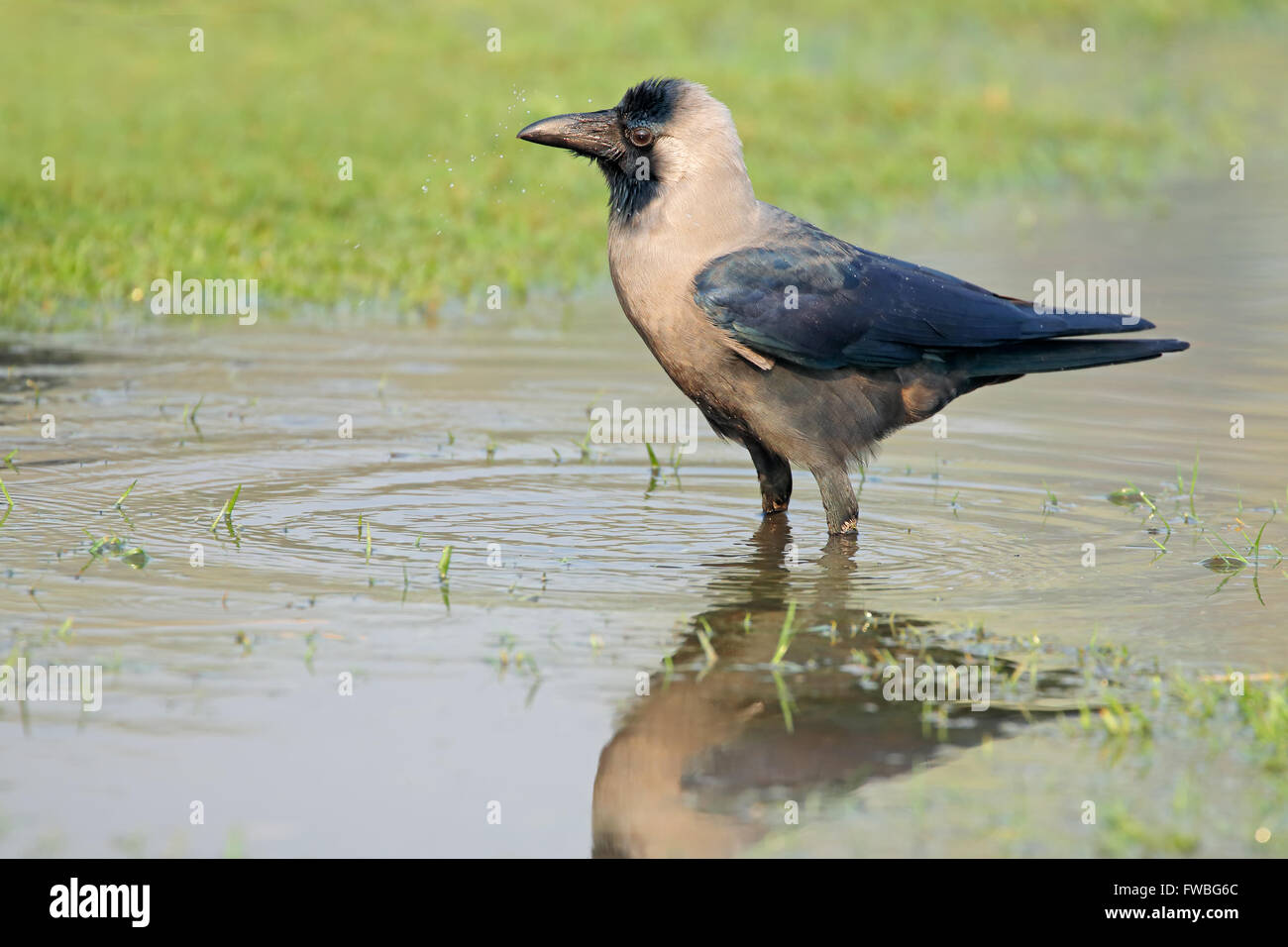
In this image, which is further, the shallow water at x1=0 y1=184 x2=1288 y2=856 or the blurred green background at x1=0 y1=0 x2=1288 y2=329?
the blurred green background at x1=0 y1=0 x2=1288 y2=329

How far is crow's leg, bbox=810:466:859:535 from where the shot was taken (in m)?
6.64

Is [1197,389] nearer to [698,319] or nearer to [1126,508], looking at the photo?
[1126,508]

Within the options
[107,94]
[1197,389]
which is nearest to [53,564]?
[1197,389]

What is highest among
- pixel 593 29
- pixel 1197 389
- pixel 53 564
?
pixel 593 29

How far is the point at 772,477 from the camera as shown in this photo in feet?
23.1

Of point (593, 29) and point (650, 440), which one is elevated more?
point (593, 29)

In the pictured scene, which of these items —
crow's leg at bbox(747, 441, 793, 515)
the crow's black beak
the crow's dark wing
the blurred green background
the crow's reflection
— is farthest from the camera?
the blurred green background

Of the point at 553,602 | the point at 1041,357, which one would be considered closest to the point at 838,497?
the point at 1041,357

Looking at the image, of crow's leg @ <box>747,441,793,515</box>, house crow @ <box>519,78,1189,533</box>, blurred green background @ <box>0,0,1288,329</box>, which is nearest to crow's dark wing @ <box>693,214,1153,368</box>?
house crow @ <box>519,78,1189,533</box>

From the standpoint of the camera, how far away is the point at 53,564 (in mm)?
5914

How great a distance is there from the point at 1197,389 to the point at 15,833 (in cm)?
710

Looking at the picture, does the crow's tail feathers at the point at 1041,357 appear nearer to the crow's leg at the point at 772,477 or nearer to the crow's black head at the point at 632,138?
the crow's leg at the point at 772,477

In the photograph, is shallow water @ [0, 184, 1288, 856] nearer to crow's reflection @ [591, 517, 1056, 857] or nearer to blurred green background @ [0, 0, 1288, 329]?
crow's reflection @ [591, 517, 1056, 857]
